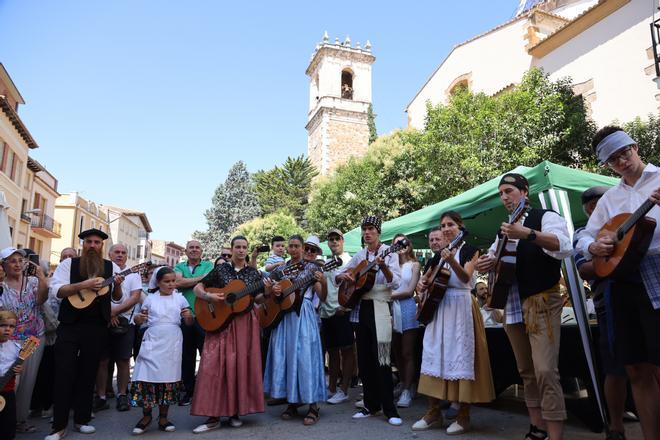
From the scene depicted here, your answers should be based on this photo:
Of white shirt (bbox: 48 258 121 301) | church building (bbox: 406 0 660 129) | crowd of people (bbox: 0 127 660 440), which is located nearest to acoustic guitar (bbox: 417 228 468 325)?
crowd of people (bbox: 0 127 660 440)

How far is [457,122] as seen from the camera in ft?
51.8

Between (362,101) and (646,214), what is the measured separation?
45680 millimetres

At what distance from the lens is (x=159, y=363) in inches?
179

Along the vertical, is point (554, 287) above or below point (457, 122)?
below

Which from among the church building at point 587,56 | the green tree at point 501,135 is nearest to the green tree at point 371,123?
the church building at point 587,56

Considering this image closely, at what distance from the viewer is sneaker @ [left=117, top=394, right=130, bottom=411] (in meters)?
5.52

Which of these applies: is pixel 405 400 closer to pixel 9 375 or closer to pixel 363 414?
pixel 363 414

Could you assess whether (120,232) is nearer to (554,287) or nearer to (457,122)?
(457,122)

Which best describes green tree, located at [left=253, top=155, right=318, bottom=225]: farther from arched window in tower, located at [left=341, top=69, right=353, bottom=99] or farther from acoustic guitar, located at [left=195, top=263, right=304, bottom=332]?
acoustic guitar, located at [left=195, top=263, right=304, bottom=332]

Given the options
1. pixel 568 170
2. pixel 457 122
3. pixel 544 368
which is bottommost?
pixel 544 368

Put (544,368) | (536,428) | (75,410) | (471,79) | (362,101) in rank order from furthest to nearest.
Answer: (362,101) → (471,79) → (75,410) → (536,428) → (544,368)

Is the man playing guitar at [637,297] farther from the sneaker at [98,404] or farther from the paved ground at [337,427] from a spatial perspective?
the sneaker at [98,404]

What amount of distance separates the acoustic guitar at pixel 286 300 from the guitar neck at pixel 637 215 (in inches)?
113

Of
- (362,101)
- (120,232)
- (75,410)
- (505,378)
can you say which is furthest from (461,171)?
(120,232)
